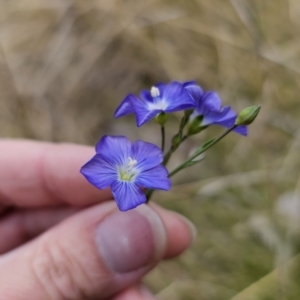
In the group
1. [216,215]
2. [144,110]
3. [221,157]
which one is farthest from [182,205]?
[144,110]

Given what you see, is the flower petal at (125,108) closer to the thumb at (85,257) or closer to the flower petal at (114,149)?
the flower petal at (114,149)

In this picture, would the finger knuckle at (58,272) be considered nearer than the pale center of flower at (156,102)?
No

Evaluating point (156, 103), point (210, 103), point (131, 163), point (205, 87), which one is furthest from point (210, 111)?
point (205, 87)

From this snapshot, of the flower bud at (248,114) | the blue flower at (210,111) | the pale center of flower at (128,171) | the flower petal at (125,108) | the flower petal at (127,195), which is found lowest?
the flower petal at (127,195)

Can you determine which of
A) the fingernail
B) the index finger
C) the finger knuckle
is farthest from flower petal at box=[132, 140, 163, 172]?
the index finger

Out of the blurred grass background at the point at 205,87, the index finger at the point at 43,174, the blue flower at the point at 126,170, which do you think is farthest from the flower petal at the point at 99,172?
the blurred grass background at the point at 205,87

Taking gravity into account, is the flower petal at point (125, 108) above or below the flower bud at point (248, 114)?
above

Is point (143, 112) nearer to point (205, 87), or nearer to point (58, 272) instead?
point (58, 272)
